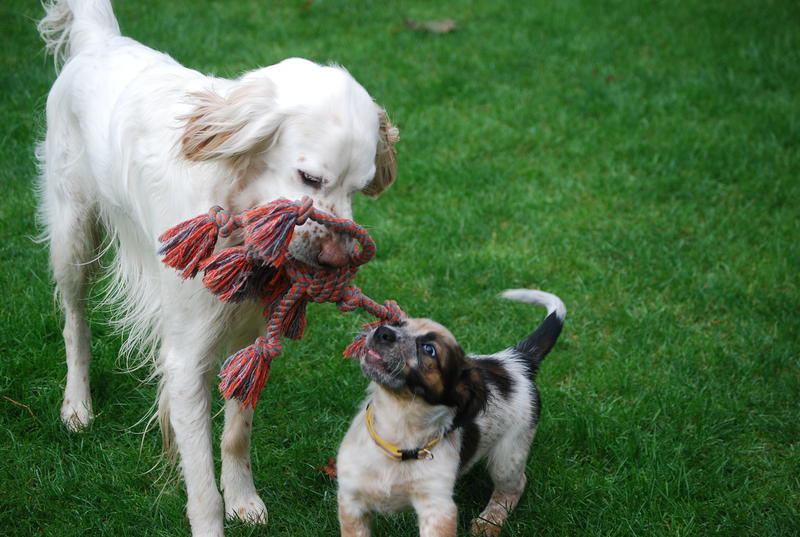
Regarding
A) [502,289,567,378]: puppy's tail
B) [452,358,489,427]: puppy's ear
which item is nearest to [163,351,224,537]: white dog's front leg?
[452,358,489,427]: puppy's ear

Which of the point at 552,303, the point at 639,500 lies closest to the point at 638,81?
the point at 552,303

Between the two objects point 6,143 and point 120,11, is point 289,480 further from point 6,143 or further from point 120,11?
point 120,11

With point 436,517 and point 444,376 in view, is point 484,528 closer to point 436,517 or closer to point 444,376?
point 436,517

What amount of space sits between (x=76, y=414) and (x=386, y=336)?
1605mm

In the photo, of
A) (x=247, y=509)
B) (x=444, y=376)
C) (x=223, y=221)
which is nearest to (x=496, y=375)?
(x=444, y=376)

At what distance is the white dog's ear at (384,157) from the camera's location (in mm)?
2764

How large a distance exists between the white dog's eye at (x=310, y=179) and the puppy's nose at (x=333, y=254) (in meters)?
0.17

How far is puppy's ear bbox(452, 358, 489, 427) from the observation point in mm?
2697

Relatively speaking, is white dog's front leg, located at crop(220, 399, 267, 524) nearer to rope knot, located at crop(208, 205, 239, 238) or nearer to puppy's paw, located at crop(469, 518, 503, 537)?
puppy's paw, located at crop(469, 518, 503, 537)

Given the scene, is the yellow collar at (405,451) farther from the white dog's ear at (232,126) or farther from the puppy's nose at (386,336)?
the white dog's ear at (232,126)

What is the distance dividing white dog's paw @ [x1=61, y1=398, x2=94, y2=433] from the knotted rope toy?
1.25 metres

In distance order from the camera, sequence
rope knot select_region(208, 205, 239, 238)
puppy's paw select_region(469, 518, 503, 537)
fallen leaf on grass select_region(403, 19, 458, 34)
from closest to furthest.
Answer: rope knot select_region(208, 205, 239, 238) → puppy's paw select_region(469, 518, 503, 537) → fallen leaf on grass select_region(403, 19, 458, 34)

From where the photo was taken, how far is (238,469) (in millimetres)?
3080

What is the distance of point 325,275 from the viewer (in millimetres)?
2488
